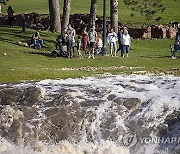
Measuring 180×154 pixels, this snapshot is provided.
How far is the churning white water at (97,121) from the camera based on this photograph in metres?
14.1

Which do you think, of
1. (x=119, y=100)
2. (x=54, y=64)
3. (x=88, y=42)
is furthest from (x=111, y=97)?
(x=88, y=42)

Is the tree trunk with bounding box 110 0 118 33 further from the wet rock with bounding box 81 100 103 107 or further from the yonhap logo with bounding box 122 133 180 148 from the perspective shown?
the yonhap logo with bounding box 122 133 180 148

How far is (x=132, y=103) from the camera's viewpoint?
1552 centimetres

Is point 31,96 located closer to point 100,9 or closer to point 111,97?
point 111,97

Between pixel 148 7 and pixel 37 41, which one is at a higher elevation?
pixel 148 7

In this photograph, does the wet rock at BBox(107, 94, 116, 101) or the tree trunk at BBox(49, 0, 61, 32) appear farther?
the tree trunk at BBox(49, 0, 61, 32)

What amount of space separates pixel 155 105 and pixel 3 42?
19.0 meters

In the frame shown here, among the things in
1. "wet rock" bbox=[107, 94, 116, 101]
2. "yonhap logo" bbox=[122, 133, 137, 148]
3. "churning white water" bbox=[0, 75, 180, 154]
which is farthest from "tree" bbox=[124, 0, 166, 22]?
"yonhap logo" bbox=[122, 133, 137, 148]

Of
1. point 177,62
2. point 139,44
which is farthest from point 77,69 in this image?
point 139,44

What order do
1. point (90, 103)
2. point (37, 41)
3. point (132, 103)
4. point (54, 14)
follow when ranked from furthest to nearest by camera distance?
point (54, 14)
point (37, 41)
point (90, 103)
point (132, 103)

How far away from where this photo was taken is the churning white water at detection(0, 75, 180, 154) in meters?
14.1

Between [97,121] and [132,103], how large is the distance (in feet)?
3.93

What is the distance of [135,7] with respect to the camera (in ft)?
144

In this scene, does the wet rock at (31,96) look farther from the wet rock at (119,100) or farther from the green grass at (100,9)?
the green grass at (100,9)
